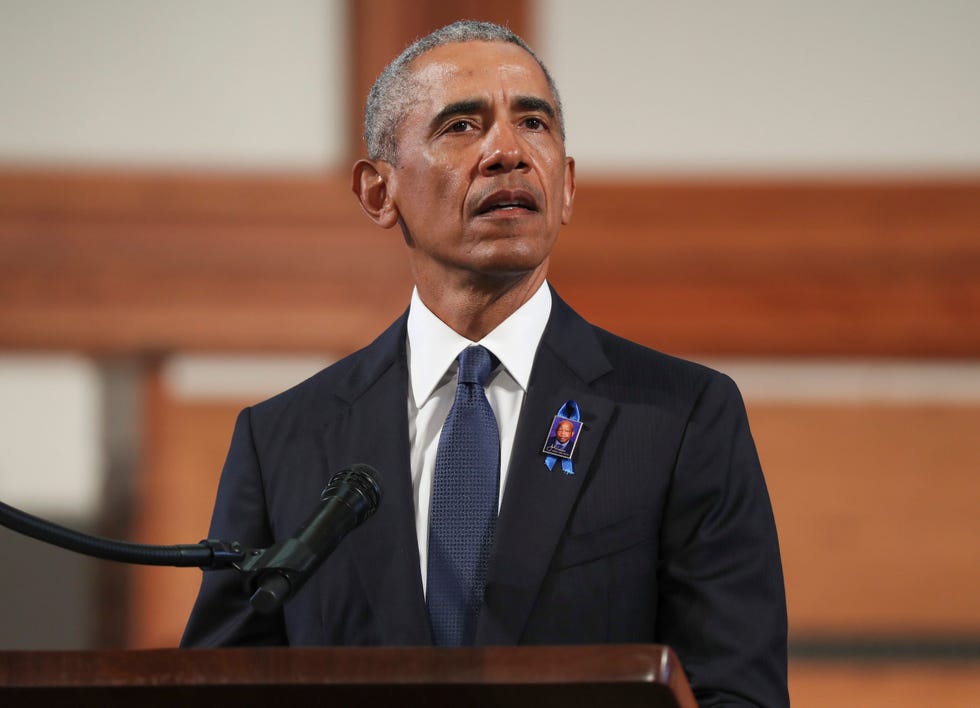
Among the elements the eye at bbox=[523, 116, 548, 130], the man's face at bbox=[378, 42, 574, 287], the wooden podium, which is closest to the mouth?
the man's face at bbox=[378, 42, 574, 287]

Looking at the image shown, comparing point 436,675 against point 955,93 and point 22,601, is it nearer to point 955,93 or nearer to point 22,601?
point 22,601

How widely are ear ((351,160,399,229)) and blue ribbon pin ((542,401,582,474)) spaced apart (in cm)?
37

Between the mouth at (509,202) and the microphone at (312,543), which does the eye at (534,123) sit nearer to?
the mouth at (509,202)

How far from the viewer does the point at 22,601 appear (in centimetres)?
290

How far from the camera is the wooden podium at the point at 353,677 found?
2.92 ft

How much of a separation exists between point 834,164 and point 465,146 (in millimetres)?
1632

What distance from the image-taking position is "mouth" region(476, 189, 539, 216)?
1.49 metres

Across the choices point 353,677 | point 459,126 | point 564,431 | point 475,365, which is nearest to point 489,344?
point 475,365

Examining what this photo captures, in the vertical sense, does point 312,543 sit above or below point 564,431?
below

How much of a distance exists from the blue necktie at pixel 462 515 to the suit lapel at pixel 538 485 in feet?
0.12

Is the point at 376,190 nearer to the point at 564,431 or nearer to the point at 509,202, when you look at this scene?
the point at 509,202

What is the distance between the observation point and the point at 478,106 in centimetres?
153

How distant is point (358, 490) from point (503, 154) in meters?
0.51

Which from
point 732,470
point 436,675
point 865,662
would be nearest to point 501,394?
point 732,470
